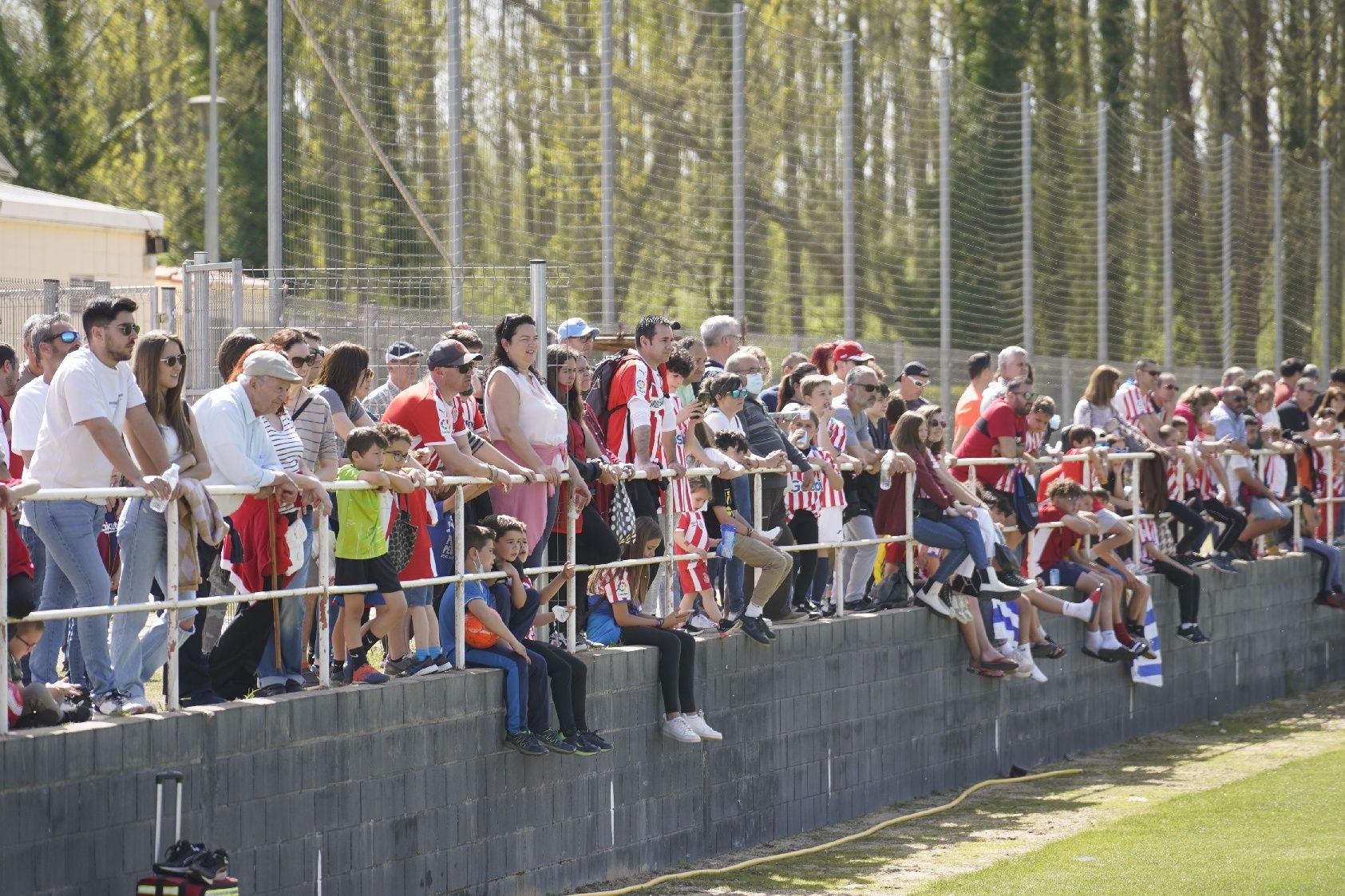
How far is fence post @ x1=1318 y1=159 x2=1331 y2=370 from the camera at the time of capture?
33281 millimetres

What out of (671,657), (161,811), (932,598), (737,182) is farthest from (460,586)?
(737,182)

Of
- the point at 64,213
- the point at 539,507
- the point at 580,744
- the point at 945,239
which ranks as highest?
the point at 64,213

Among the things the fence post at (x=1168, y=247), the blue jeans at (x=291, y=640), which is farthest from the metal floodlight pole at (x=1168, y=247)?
the blue jeans at (x=291, y=640)

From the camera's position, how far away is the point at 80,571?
8.38 metres

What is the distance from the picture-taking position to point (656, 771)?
463 inches

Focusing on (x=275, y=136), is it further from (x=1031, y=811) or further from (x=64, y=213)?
(x=64, y=213)

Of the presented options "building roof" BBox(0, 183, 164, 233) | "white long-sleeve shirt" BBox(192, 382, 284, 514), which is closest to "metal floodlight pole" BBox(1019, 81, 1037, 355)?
"building roof" BBox(0, 183, 164, 233)

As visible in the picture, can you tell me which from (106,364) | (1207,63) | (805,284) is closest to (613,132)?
(805,284)

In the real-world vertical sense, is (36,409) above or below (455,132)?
below

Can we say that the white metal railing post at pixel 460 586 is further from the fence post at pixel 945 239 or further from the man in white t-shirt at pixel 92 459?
the fence post at pixel 945 239

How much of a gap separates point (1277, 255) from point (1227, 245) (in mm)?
2116

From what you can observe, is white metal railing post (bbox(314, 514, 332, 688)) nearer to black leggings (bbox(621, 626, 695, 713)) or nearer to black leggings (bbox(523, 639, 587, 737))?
black leggings (bbox(523, 639, 587, 737))

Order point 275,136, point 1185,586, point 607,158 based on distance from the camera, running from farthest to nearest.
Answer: point 1185,586, point 607,158, point 275,136

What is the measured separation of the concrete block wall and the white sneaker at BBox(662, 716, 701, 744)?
0.36 ft
